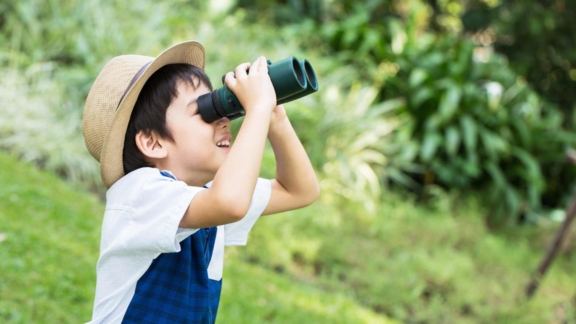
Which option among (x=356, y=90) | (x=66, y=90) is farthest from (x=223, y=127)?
(x=356, y=90)

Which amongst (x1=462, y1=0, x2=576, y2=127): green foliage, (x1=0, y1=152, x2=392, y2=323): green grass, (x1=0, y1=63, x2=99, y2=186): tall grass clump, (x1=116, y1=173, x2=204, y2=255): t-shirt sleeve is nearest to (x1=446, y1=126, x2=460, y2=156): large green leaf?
(x1=462, y1=0, x2=576, y2=127): green foliage

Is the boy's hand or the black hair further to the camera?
the black hair

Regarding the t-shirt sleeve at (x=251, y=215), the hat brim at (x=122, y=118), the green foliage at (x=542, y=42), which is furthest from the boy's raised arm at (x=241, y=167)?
the green foliage at (x=542, y=42)

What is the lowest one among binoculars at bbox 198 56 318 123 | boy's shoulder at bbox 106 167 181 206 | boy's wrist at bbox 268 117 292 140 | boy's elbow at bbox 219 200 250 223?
boy's wrist at bbox 268 117 292 140

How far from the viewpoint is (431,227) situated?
593cm

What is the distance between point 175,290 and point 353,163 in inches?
183

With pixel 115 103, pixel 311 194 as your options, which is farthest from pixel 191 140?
pixel 311 194

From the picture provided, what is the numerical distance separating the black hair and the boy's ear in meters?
0.01

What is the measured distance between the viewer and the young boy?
5.09 ft

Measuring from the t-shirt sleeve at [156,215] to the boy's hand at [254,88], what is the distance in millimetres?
234

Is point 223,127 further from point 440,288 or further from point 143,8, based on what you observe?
point 143,8

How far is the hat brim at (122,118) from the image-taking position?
1.64 metres

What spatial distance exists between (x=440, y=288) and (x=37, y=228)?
2836 millimetres

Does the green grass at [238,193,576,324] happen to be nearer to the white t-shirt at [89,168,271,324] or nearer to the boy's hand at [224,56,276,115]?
the white t-shirt at [89,168,271,324]
